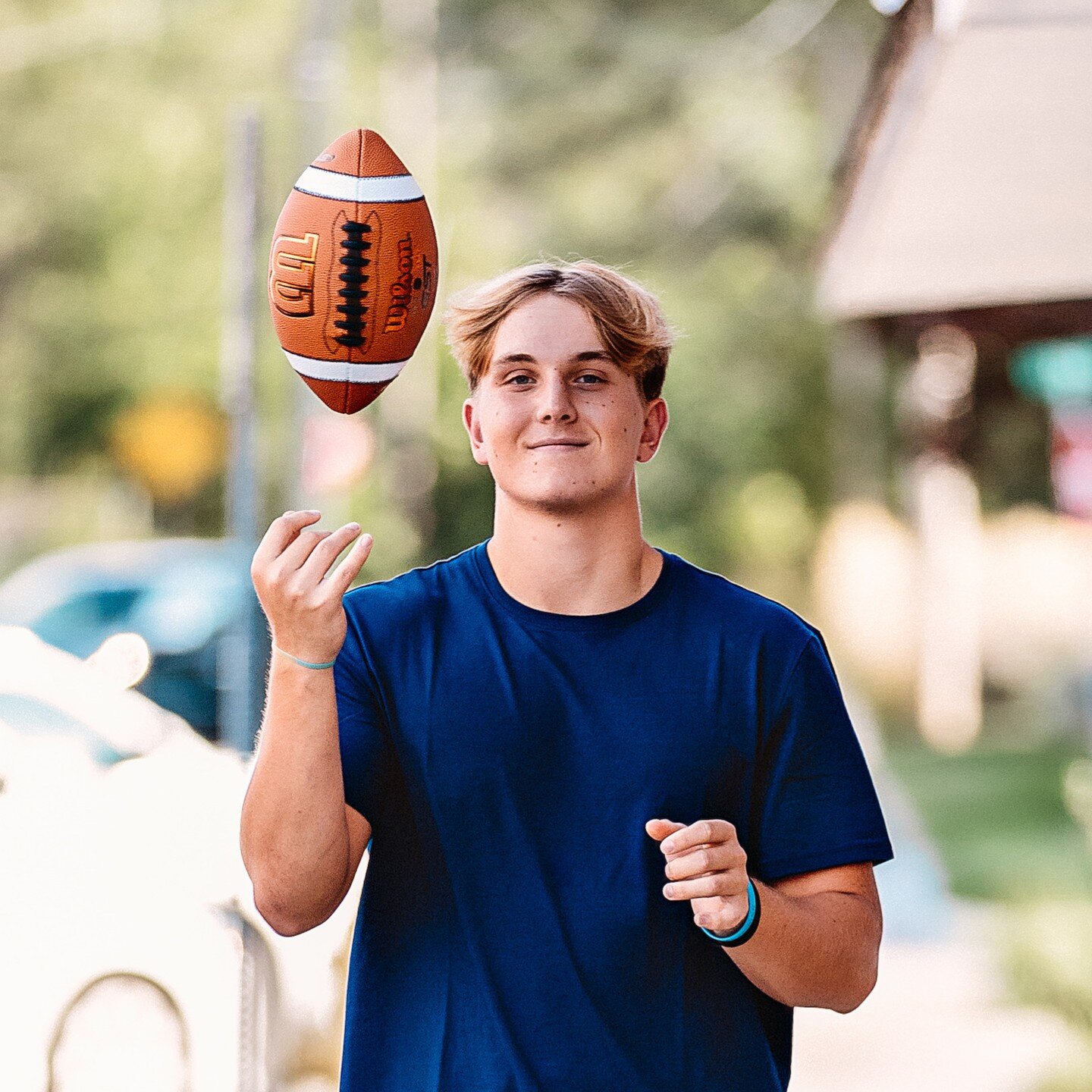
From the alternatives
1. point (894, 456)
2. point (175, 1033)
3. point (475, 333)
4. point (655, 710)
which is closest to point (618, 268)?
point (475, 333)

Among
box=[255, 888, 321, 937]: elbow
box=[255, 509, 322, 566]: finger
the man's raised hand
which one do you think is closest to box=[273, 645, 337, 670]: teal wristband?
the man's raised hand

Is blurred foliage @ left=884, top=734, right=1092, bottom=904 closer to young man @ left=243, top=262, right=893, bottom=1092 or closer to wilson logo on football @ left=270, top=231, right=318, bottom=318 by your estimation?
young man @ left=243, top=262, right=893, bottom=1092

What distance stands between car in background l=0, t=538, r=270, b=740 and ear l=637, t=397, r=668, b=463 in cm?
480

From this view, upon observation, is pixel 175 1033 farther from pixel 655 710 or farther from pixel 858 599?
pixel 858 599

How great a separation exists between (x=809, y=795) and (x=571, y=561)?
1.48 feet

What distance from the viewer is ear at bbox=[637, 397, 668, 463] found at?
235 centimetres

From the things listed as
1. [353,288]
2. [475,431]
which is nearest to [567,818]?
[475,431]

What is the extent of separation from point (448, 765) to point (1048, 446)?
62.2ft

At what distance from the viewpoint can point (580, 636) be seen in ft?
7.23

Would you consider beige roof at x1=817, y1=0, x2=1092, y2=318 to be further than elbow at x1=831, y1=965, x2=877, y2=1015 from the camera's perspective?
Yes

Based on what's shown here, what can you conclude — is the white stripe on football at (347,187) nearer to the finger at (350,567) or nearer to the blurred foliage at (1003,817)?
the finger at (350,567)

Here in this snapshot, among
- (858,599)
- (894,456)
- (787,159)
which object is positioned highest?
(787,159)

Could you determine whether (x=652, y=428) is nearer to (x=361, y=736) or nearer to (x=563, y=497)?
(x=563, y=497)

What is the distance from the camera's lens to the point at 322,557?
2.02 metres
